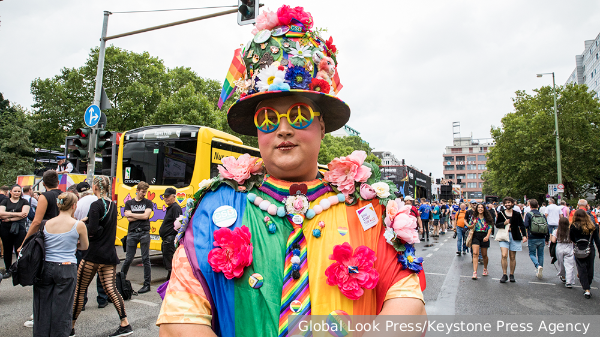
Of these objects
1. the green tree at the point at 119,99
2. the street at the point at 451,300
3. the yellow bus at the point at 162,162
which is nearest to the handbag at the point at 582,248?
the street at the point at 451,300

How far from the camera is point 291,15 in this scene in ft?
6.07

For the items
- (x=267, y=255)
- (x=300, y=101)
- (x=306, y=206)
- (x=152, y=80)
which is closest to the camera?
(x=267, y=255)

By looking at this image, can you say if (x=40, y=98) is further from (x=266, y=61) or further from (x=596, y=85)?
(x=596, y=85)

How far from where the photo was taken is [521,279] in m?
8.40

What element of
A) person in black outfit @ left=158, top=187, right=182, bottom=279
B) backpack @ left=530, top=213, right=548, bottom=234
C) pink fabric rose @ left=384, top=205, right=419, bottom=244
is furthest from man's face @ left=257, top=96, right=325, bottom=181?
backpack @ left=530, top=213, right=548, bottom=234

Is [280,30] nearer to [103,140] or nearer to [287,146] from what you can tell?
[287,146]

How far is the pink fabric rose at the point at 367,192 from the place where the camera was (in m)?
1.70

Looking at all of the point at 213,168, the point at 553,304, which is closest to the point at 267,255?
the point at 553,304

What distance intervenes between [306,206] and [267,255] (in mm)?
286

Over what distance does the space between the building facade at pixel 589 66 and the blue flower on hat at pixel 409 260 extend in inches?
2411

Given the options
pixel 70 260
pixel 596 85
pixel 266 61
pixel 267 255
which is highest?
pixel 596 85

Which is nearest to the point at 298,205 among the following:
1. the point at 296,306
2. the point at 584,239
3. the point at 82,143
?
the point at 296,306

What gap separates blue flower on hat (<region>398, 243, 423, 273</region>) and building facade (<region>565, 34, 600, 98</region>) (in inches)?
2411

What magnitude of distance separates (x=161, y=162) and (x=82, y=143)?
76.0 inches
